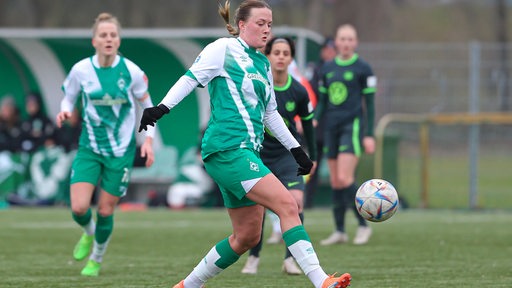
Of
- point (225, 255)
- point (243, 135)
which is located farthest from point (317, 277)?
point (243, 135)

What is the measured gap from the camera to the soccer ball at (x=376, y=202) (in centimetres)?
747

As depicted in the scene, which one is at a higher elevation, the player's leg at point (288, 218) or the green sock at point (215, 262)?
the player's leg at point (288, 218)

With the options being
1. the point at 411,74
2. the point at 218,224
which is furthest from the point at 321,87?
the point at 411,74

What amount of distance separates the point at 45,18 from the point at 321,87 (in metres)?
20.4

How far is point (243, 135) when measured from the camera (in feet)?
22.6

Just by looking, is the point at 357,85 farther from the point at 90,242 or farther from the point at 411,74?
the point at 411,74

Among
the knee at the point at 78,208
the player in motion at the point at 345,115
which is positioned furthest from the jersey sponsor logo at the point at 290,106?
the player in motion at the point at 345,115

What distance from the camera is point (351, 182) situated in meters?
11.7

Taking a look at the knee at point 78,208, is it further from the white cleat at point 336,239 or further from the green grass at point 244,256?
the white cleat at point 336,239

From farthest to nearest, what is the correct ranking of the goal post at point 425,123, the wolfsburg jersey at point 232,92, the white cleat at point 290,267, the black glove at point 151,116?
the goal post at point 425,123
the white cleat at point 290,267
the wolfsburg jersey at point 232,92
the black glove at point 151,116

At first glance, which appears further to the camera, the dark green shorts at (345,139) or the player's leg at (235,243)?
the dark green shorts at (345,139)

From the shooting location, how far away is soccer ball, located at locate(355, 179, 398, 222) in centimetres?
747

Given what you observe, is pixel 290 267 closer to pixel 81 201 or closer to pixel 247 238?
pixel 81 201

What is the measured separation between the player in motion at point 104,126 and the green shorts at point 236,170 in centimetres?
228
